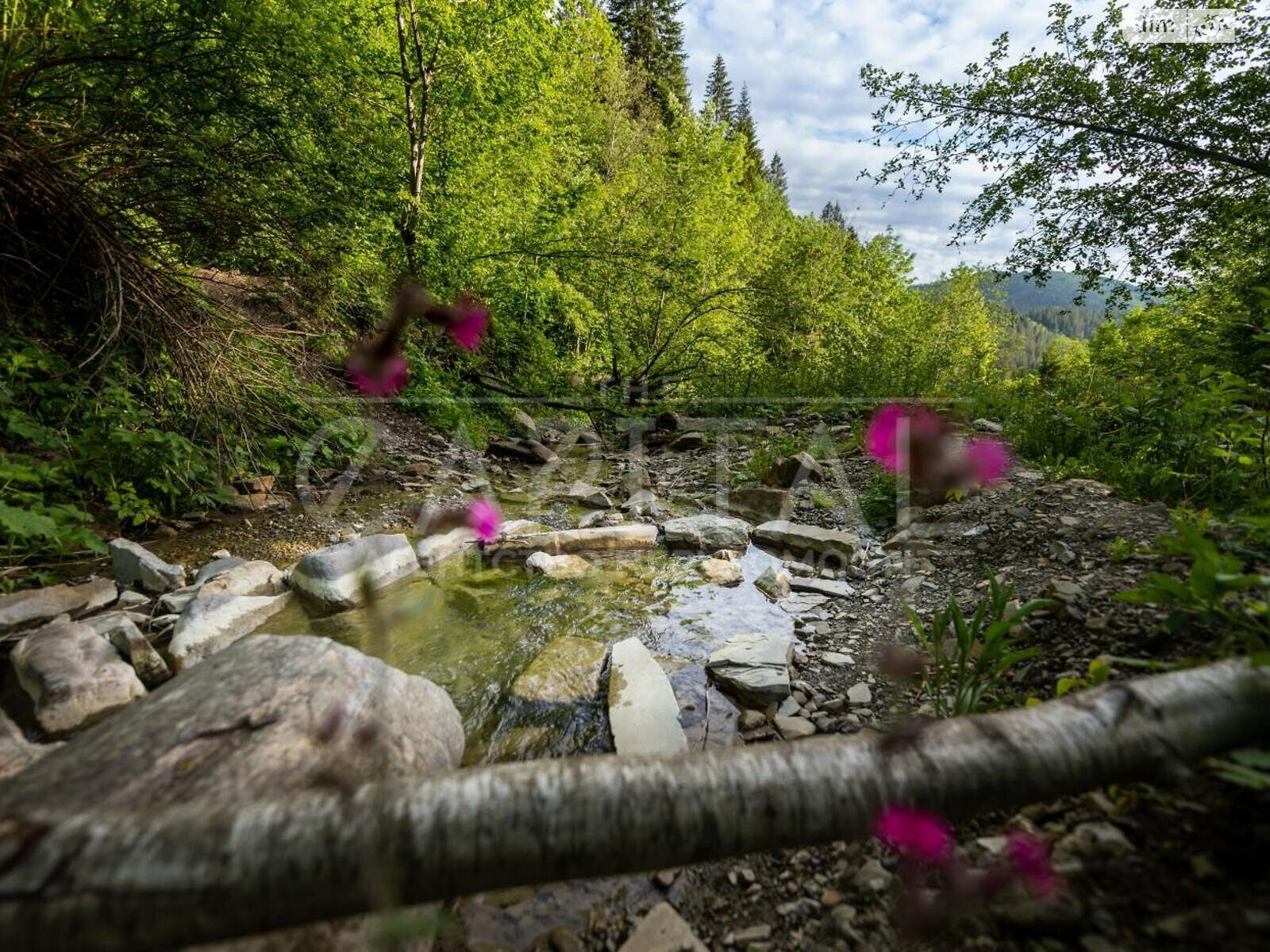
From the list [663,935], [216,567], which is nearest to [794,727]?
Answer: [663,935]

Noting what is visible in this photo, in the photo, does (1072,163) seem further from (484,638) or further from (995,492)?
(484,638)

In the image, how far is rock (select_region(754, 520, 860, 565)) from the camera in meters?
4.35

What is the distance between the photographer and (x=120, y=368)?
3980 millimetres

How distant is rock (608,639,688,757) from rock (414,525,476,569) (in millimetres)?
2009

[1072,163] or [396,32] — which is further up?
[396,32]

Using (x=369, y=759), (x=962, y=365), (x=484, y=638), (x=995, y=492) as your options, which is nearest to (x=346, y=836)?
(x=369, y=759)

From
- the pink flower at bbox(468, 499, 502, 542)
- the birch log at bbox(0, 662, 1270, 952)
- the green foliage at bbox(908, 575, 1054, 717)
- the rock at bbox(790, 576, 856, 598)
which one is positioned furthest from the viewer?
the rock at bbox(790, 576, 856, 598)

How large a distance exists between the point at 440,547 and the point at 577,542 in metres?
1.22

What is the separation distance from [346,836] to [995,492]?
16.2 ft

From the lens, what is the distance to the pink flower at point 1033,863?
115 cm

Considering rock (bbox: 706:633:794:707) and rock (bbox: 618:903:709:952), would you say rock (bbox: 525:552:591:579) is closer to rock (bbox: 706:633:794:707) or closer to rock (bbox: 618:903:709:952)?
rock (bbox: 706:633:794:707)

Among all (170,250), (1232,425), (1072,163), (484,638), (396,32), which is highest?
(396,32)

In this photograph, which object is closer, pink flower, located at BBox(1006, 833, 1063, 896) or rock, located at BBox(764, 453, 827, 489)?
pink flower, located at BBox(1006, 833, 1063, 896)

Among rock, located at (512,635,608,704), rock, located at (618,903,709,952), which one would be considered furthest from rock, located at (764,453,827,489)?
rock, located at (618,903,709,952)
